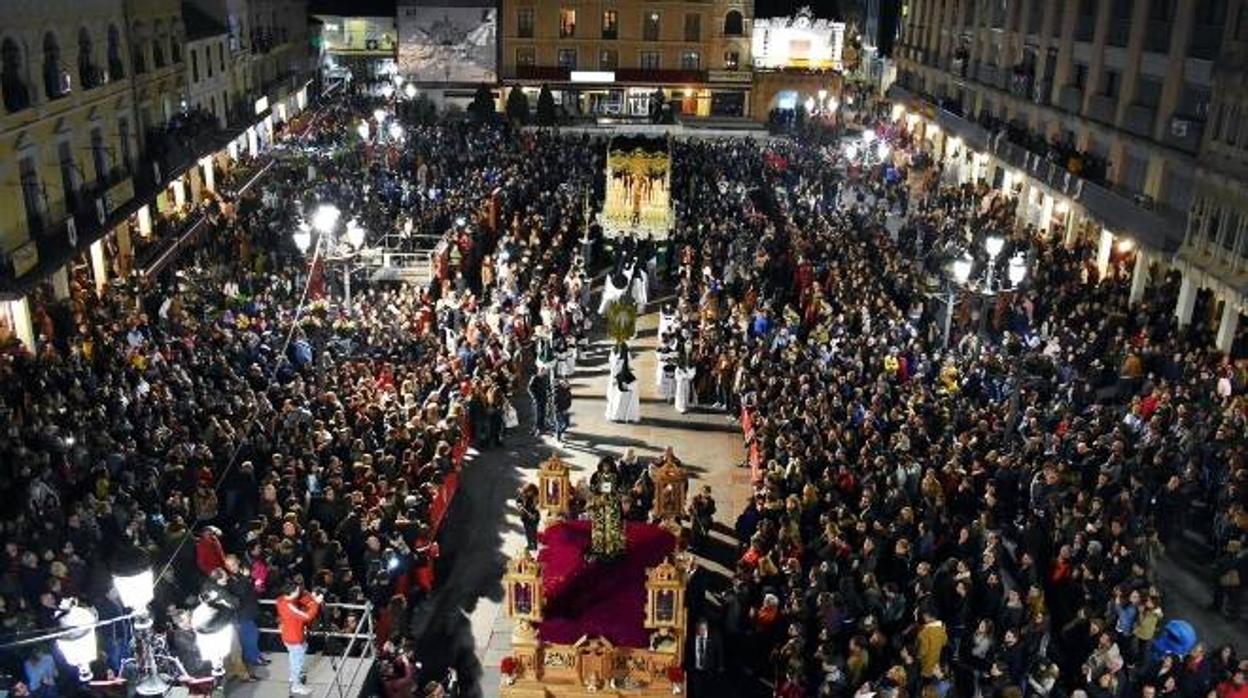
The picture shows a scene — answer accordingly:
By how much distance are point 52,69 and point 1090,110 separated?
29.0 meters

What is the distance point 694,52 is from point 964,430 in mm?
49079

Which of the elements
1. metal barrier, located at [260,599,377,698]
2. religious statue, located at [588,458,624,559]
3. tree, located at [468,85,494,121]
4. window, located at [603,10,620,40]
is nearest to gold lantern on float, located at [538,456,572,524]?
religious statue, located at [588,458,624,559]

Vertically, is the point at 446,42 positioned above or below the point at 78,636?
above

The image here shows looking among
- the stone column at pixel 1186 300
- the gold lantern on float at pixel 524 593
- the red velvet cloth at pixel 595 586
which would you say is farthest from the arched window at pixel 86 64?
the stone column at pixel 1186 300

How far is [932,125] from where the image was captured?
51.1 m

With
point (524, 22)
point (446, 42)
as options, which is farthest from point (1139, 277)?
point (446, 42)

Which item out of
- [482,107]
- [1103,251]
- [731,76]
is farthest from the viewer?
[731,76]

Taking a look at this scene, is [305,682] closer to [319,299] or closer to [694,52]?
[319,299]

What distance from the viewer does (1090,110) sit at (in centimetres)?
3500

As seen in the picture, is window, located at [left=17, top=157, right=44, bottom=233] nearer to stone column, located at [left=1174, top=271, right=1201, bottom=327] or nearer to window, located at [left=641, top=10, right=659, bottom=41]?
stone column, located at [left=1174, top=271, right=1201, bottom=327]

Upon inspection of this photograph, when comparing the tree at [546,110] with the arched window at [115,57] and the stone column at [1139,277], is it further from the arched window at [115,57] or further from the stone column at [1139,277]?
the stone column at [1139,277]

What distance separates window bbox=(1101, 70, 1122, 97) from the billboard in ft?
115

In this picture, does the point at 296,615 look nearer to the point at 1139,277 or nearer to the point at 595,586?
the point at 595,586

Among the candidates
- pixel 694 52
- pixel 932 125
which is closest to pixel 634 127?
pixel 694 52
